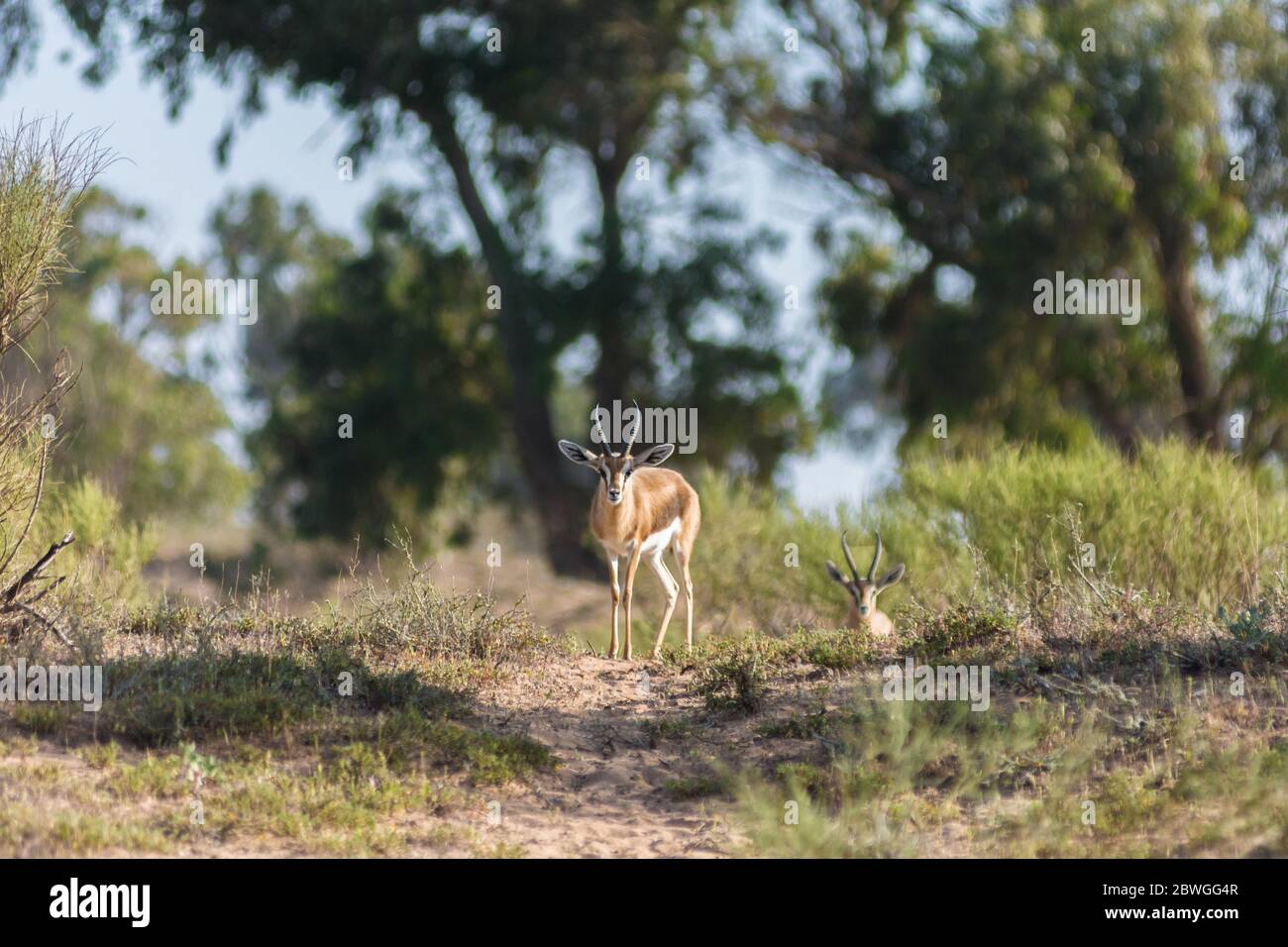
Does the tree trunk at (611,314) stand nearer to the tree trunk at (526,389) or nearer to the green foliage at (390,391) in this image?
the tree trunk at (526,389)

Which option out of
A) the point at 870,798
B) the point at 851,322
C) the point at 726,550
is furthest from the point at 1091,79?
the point at 870,798

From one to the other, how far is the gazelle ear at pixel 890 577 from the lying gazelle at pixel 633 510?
8.23 ft

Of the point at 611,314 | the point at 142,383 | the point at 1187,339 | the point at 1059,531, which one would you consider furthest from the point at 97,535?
the point at 142,383

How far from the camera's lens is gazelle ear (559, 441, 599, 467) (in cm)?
1209

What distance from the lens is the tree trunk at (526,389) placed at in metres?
27.1

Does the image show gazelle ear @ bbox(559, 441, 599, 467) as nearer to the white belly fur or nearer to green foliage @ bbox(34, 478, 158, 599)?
the white belly fur

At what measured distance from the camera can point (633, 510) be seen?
12.5 m

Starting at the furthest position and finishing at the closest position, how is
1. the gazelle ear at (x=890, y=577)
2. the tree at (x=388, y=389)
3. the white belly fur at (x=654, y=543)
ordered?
the tree at (x=388, y=389) → the gazelle ear at (x=890, y=577) → the white belly fur at (x=654, y=543)

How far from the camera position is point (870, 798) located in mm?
9180

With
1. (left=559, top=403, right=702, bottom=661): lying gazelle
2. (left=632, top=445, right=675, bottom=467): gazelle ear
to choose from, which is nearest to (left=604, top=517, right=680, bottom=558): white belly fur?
(left=559, top=403, right=702, bottom=661): lying gazelle

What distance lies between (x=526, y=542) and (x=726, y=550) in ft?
107

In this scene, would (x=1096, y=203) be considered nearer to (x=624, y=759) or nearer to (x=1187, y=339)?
(x=1187, y=339)

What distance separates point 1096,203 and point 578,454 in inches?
582

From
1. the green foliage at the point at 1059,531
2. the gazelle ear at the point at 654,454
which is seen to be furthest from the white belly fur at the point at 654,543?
the green foliage at the point at 1059,531
